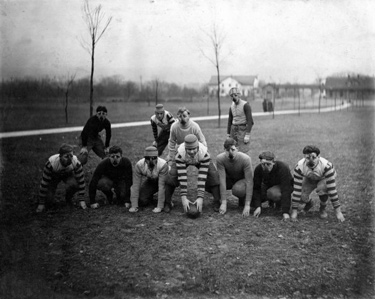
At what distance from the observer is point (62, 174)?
219 inches

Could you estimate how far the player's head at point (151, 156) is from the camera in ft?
17.2

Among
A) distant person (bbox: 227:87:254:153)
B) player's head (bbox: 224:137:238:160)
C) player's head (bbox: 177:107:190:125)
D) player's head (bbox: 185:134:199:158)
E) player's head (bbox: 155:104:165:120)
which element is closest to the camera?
player's head (bbox: 185:134:199:158)

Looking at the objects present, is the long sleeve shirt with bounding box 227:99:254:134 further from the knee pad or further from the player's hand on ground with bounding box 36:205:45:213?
the player's hand on ground with bounding box 36:205:45:213

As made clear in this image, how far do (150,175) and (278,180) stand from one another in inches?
78.5

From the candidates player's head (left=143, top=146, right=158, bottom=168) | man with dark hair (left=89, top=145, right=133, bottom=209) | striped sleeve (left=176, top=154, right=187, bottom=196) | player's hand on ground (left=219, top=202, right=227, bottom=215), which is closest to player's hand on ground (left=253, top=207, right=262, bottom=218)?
player's hand on ground (left=219, top=202, right=227, bottom=215)

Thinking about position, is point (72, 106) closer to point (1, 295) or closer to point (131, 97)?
point (131, 97)

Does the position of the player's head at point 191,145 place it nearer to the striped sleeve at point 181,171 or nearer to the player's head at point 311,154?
the striped sleeve at point 181,171

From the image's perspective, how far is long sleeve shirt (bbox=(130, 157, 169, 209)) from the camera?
17.7ft

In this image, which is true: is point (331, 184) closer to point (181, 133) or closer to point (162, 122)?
point (181, 133)

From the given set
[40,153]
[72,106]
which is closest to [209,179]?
[40,153]

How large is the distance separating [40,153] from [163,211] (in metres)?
6.30

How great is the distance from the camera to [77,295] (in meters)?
3.38

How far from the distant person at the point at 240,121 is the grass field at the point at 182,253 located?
1.49m

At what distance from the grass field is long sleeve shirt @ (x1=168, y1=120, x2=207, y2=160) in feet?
3.13
